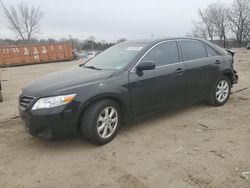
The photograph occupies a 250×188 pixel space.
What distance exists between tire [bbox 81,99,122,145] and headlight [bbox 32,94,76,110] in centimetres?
32

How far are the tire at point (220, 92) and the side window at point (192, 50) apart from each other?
69 centimetres

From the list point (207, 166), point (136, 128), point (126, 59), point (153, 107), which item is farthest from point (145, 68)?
point (207, 166)

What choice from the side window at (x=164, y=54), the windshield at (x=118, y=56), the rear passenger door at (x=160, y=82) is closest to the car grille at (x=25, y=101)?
the windshield at (x=118, y=56)

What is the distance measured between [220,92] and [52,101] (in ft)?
11.7

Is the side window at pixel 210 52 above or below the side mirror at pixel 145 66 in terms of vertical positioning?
above

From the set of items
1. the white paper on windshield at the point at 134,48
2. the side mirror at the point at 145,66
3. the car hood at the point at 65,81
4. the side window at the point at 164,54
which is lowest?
the car hood at the point at 65,81

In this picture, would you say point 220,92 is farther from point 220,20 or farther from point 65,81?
point 220,20

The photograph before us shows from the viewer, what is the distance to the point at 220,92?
505cm

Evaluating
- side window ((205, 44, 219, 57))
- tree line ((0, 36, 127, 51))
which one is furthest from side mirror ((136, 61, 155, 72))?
tree line ((0, 36, 127, 51))

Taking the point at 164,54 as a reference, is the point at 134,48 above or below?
above

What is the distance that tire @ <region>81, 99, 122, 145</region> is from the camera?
3.23 meters

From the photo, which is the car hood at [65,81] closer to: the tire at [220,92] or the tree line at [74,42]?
the tire at [220,92]

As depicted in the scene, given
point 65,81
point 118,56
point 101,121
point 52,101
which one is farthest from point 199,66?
point 52,101

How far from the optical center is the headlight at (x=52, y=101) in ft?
10.1
